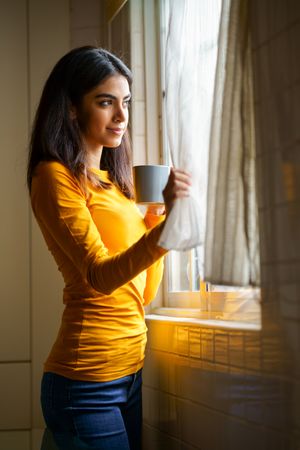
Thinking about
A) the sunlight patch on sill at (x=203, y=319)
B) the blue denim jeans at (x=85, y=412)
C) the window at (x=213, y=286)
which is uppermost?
the window at (x=213, y=286)

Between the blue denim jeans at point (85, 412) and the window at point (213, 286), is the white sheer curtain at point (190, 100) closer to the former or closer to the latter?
the window at point (213, 286)

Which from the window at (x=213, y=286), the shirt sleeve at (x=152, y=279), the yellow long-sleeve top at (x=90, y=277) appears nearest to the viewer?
the window at (x=213, y=286)

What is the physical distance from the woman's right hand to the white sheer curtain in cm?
1

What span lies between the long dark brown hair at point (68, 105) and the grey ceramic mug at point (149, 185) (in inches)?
6.6

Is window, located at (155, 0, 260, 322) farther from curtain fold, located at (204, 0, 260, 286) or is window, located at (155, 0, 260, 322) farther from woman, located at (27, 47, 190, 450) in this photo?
woman, located at (27, 47, 190, 450)

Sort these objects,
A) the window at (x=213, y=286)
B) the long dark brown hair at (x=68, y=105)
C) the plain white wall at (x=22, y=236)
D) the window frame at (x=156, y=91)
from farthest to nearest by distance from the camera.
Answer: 1. the plain white wall at (x=22, y=236)
2. the window frame at (x=156, y=91)
3. the long dark brown hair at (x=68, y=105)
4. the window at (x=213, y=286)

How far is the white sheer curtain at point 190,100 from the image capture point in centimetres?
125

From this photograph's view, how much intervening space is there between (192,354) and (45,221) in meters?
0.46

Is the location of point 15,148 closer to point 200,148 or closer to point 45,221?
point 45,221

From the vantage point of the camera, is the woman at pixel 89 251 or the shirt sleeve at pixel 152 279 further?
the shirt sleeve at pixel 152 279

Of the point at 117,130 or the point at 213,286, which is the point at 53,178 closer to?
the point at 117,130

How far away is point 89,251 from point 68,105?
0.42 meters

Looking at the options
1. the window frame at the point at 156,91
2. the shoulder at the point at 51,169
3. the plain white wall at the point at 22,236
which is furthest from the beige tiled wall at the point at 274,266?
the plain white wall at the point at 22,236

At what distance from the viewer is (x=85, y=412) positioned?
1449mm
